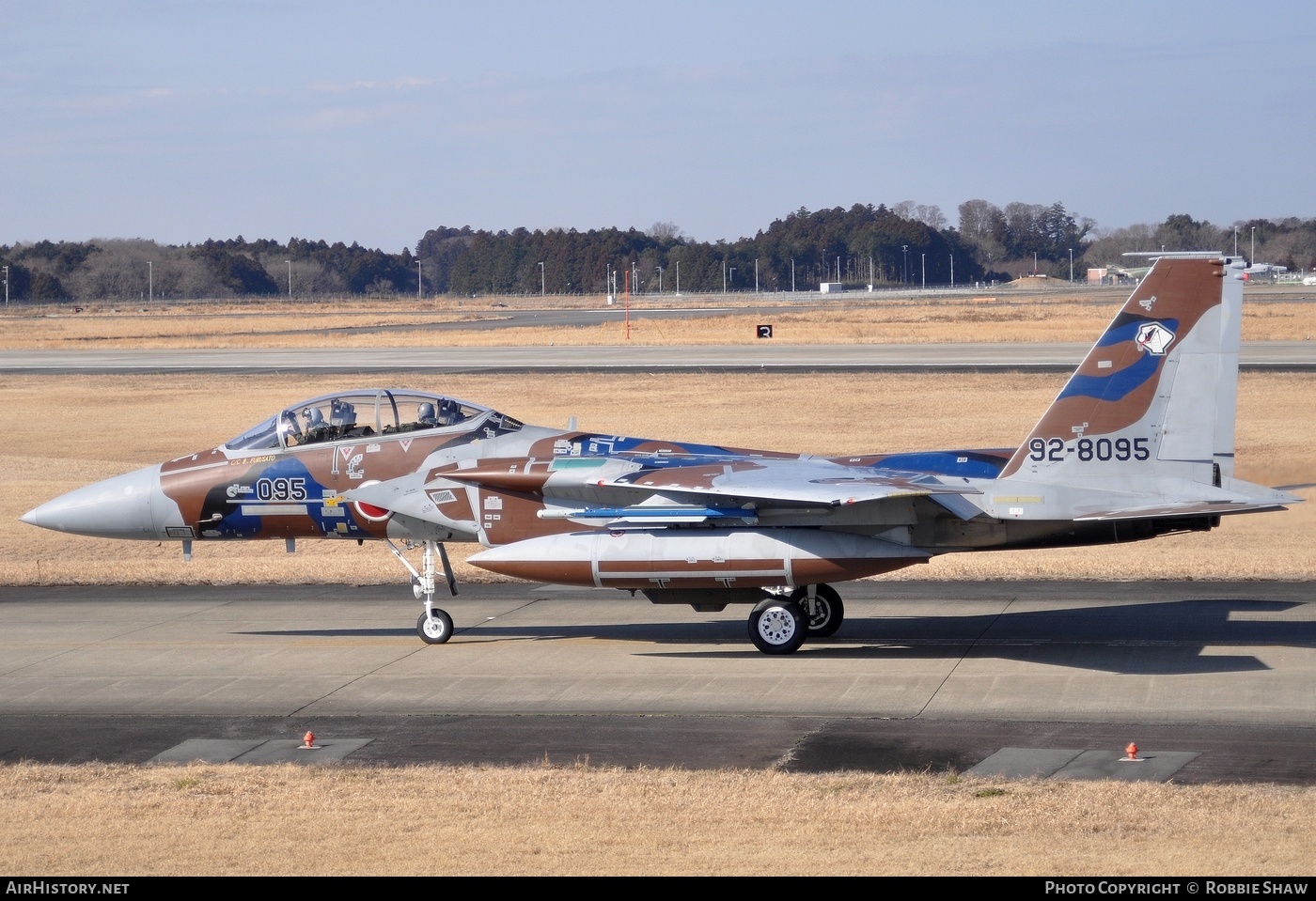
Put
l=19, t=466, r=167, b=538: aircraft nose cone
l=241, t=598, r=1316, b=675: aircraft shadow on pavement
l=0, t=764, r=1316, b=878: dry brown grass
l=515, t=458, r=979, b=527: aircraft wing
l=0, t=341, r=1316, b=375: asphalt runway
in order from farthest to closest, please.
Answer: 1. l=0, t=341, r=1316, b=375: asphalt runway
2. l=19, t=466, r=167, b=538: aircraft nose cone
3. l=241, t=598, r=1316, b=675: aircraft shadow on pavement
4. l=515, t=458, r=979, b=527: aircraft wing
5. l=0, t=764, r=1316, b=878: dry brown grass

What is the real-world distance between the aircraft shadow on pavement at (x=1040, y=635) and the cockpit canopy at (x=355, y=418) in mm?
2687

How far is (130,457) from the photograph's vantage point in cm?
3678

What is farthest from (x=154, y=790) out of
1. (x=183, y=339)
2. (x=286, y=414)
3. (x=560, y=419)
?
(x=183, y=339)

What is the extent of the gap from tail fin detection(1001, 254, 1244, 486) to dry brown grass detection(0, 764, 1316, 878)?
5637 millimetres

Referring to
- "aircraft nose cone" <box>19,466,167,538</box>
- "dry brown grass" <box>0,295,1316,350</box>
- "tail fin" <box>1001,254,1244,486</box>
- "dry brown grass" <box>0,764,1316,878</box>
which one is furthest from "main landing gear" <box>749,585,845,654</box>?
"dry brown grass" <box>0,295,1316,350</box>

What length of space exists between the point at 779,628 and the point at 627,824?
664 cm

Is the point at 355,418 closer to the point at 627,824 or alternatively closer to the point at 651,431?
the point at 627,824

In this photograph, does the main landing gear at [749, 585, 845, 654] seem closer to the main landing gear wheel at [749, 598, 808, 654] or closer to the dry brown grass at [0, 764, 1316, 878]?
the main landing gear wheel at [749, 598, 808, 654]

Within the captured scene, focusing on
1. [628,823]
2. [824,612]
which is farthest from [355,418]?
[628,823]

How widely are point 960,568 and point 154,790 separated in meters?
13.8

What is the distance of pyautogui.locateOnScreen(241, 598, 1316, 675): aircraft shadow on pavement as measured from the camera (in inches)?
616

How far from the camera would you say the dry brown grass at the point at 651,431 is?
872 inches

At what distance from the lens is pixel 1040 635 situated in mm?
16891

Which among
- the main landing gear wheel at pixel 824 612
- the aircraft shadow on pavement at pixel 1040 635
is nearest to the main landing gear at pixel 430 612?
the aircraft shadow on pavement at pixel 1040 635
